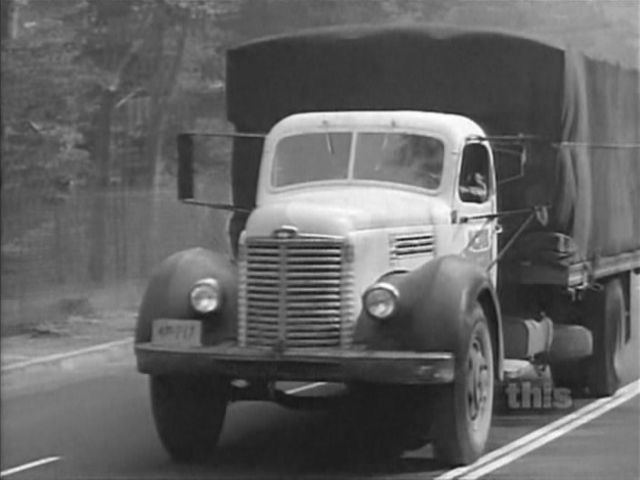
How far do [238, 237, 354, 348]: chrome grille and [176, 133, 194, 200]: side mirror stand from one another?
0.84 meters

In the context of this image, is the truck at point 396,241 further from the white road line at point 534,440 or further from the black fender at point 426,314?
the white road line at point 534,440

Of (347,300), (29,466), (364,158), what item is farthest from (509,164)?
(29,466)

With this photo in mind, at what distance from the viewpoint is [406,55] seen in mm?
10844

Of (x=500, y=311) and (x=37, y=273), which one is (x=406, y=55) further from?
(x=37, y=273)

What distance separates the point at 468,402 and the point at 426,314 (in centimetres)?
65

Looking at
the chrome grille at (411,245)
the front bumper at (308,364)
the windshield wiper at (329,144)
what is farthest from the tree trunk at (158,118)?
the chrome grille at (411,245)

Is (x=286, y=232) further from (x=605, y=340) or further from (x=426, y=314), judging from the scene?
(x=605, y=340)

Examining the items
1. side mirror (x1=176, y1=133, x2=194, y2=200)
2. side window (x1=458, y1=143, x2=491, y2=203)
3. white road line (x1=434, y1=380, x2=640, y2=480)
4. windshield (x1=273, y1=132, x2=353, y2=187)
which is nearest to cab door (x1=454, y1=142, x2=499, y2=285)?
side window (x1=458, y1=143, x2=491, y2=203)

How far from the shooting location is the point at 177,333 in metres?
9.60

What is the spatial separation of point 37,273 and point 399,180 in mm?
2278

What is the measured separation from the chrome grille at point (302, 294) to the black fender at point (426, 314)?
14cm

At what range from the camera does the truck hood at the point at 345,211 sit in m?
9.45

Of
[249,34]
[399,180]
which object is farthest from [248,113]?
[399,180]

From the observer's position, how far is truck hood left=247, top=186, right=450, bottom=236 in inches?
372
